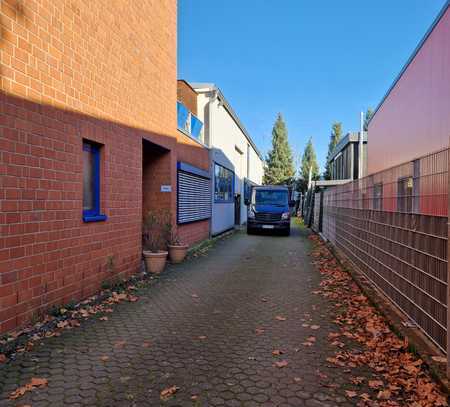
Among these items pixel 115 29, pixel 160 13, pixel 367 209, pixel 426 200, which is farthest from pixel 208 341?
pixel 160 13

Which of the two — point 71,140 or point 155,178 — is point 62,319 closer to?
point 71,140

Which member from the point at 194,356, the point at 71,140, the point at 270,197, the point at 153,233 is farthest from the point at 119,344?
the point at 270,197

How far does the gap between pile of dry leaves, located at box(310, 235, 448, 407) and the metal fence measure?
37 cm

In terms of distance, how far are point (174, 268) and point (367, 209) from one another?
463 cm

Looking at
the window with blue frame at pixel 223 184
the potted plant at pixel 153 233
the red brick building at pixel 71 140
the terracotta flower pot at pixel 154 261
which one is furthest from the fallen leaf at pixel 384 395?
the window with blue frame at pixel 223 184

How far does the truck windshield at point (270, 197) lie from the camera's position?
66.4 ft

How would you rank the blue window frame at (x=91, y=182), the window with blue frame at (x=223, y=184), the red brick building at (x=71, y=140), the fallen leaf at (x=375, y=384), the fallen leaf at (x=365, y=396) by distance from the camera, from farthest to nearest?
the window with blue frame at (x=223, y=184) → the blue window frame at (x=91, y=182) → the red brick building at (x=71, y=140) → the fallen leaf at (x=375, y=384) → the fallen leaf at (x=365, y=396)

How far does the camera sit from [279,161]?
65562 mm

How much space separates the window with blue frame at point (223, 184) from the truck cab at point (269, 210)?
1.33m

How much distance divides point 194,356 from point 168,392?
2.75ft

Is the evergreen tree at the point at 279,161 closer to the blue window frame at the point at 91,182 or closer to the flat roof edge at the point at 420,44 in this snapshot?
the flat roof edge at the point at 420,44

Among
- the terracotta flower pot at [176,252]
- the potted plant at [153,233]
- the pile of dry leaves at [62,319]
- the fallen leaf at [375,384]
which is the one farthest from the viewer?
the terracotta flower pot at [176,252]

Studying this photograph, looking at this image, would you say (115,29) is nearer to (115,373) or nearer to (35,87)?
(35,87)

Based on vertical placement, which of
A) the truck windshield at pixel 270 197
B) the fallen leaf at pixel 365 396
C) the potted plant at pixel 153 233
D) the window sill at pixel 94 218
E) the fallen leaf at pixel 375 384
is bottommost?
the fallen leaf at pixel 365 396
